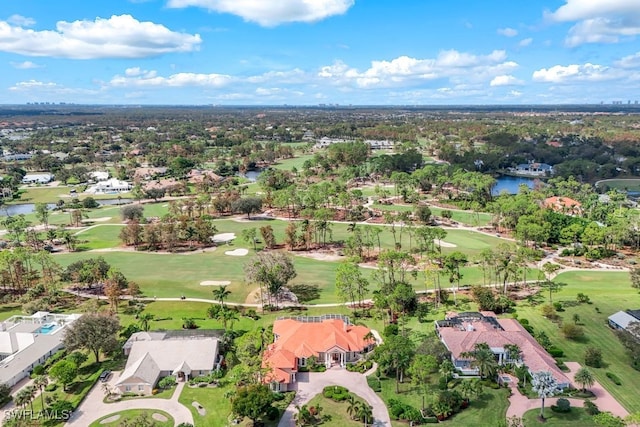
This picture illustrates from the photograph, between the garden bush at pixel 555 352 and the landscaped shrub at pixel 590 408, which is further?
the garden bush at pixel 555 352

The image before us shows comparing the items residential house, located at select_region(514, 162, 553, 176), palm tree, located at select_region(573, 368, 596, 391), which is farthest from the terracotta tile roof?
residential house, located at select_region(514, 162, 553, 176)

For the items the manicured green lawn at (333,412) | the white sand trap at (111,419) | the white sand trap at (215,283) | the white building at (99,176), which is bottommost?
the white sand trap at (215,283)

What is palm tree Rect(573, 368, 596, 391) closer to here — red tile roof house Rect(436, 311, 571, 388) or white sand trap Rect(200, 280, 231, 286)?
red tile roof house Rect(436, 311, 571, 388)

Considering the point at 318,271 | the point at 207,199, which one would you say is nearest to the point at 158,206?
the point at 207,199

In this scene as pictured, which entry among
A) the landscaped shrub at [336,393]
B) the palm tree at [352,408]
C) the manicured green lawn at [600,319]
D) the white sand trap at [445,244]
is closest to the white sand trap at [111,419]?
the landscaped shrub at [336,393]

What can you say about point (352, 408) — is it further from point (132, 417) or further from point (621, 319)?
point (621, 319)

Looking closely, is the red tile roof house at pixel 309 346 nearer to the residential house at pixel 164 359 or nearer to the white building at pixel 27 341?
the residential house at pixel 164 359

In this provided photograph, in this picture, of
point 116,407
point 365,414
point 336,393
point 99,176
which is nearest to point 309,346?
point 336,393
